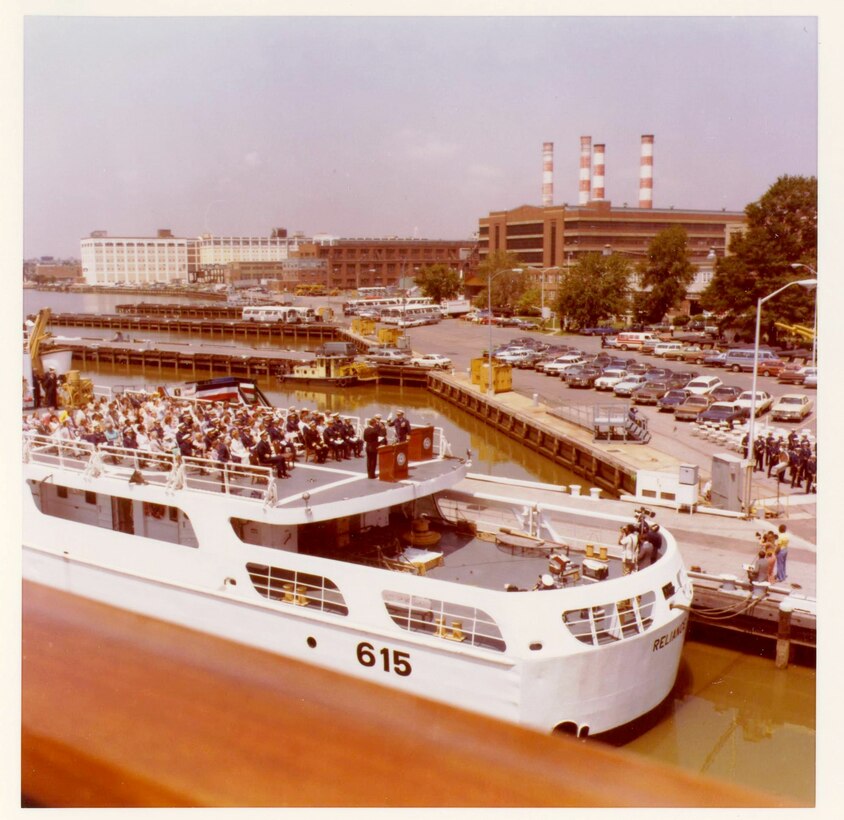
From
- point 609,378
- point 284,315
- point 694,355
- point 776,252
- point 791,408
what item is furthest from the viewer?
point 284,315

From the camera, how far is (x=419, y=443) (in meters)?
12.9

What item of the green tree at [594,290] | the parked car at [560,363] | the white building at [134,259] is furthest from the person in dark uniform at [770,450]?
the white building at [134,259]

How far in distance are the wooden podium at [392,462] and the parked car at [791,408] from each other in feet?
67.5

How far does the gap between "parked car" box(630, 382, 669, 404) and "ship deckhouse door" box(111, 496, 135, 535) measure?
24.4 meters

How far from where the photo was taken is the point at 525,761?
4.19 meters

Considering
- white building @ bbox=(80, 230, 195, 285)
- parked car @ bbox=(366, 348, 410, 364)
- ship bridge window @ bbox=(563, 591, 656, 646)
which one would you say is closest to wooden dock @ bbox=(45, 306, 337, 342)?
white building @ bbox=(80, 230, 195, 285)

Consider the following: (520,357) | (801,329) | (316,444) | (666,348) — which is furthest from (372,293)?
(316,444)

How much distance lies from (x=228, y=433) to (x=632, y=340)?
39.9 meters

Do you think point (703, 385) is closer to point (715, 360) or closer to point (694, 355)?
point (715, 360)

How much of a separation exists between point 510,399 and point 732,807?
94.7 ft

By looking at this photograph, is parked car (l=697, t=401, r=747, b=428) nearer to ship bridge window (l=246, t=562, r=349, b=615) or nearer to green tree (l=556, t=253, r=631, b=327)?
ship bridge window (l=246, t=562, r=349, b=615)

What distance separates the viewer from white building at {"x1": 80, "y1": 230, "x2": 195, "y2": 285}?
91562 millimetres

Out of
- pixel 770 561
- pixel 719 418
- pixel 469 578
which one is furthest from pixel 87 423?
pixel 719 418

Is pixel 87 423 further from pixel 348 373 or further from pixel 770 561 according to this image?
pixel 348 373
